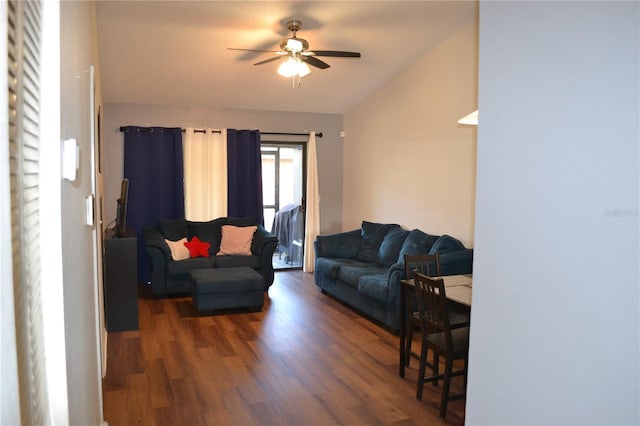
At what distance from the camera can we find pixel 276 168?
297 inches

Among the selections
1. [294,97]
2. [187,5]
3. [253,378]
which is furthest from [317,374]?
[294,97]

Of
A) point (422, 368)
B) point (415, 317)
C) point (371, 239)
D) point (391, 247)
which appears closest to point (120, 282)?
point (415, 317)

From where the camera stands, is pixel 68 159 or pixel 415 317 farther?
pixel 415 317

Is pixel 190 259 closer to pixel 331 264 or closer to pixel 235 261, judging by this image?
pixel 235 261

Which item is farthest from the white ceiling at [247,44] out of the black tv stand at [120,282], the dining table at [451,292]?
the dining table at [451,292]

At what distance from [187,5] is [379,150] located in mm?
3337

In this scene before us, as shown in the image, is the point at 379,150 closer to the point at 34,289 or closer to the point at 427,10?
the point at 427,10

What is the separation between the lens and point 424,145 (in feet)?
18.3

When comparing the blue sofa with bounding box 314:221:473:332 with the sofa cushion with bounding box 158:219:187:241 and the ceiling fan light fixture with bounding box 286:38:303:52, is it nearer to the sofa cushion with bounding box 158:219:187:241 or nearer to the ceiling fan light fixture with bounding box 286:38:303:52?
the sofa cushion with bounding box 158:219:187:241

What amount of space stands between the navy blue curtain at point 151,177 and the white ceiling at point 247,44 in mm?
498

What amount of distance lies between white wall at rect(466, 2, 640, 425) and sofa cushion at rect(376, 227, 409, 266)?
415 centimetres

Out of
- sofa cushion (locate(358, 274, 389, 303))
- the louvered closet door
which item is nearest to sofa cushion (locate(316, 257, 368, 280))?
sofa cushion (locate(358, 274, 389, 303))

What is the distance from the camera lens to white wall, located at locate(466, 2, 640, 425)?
96 cm

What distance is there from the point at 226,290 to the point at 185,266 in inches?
41.5
